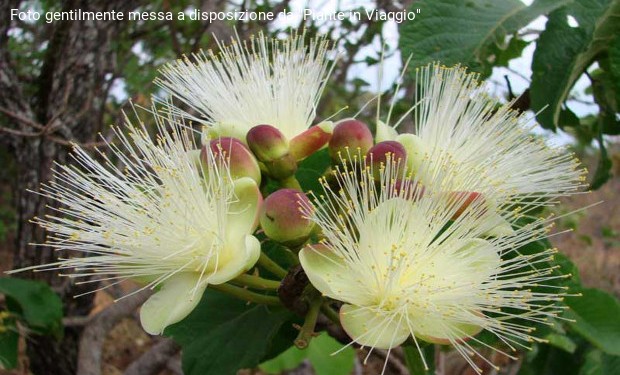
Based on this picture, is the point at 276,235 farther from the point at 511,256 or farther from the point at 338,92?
the point at 338,92

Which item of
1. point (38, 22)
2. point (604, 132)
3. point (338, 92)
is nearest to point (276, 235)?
point (604, 132)

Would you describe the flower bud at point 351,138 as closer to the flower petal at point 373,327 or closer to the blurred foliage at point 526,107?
the blurred foliage at point 526,107

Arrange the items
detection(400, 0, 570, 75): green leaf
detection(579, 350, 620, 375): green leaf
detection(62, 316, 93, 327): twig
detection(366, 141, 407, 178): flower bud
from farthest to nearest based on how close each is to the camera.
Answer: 1. detection(62, 316, 93, 327): twig
2. detection(579, 350, 620, 375): green leaf
3. detection(400, 0, 570, 75): green leaf
4. detection(366, 141, 407, 178): flower bud

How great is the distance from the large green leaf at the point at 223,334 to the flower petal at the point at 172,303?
0.20 meters

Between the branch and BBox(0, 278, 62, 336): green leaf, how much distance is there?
8 centimetres

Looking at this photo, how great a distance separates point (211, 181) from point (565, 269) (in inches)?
24.1

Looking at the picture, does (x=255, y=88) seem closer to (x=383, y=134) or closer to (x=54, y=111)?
(x=383, y=134)

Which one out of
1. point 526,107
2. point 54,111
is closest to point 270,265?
point 526,107

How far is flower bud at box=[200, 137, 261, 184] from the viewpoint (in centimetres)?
97

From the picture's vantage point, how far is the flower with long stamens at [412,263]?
87cm

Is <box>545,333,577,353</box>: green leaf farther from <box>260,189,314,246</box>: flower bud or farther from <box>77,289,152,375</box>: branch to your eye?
<box>77,289,152,375</box>: branch

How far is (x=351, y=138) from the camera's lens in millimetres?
1009

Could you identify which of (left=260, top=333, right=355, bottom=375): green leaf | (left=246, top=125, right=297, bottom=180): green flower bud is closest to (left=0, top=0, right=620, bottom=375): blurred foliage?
(left=246, top=125, right=297, bottom=180): green flower bud

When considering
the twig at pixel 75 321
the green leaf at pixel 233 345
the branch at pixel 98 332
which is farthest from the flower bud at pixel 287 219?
the twig at pixel 75 321
